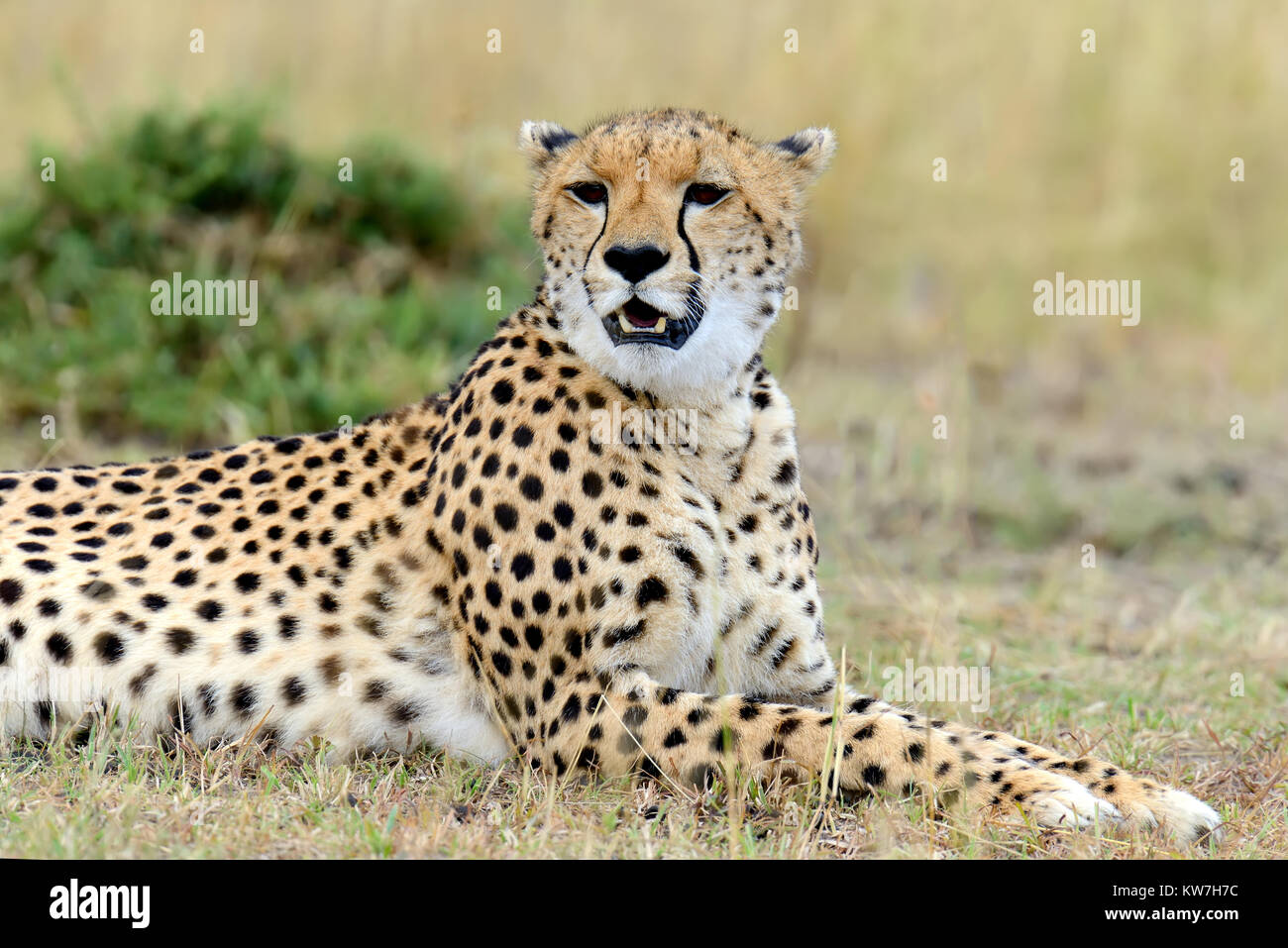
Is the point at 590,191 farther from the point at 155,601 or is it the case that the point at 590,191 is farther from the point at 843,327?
the point at 843,327

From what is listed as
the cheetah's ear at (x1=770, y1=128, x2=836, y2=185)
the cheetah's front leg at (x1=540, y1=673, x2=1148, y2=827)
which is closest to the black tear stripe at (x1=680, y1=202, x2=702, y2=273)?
the cheetah's ear at (x1=770, y1=128, x2=836, y2=185)

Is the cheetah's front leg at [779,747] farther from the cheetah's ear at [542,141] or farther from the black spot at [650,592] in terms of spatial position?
the cheetah's ear at [542,141]

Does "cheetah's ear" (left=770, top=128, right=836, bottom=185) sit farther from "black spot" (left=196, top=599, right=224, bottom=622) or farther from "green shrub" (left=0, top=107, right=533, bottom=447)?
"green shrub" (left=0, top=107, right=533, bottom=447)

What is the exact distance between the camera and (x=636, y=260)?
363 cm

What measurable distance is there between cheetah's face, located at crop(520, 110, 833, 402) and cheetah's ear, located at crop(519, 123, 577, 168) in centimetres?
14

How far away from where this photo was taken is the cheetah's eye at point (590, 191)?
391 cm

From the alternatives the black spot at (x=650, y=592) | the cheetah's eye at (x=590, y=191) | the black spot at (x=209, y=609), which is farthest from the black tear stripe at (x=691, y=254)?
the black spot at (x=209, y=609)

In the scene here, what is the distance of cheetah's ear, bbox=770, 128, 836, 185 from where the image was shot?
14.1ft

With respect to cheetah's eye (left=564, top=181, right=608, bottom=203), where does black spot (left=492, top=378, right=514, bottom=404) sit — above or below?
below

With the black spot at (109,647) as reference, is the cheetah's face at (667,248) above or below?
above

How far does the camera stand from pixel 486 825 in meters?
3.40

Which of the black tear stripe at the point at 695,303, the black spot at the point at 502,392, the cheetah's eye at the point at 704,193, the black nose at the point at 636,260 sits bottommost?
the black spot at the point at 502,392

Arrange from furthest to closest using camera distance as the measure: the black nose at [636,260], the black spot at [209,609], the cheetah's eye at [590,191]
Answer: the black spot at [209,609], the cheetah's eye at [590,191], the black nose at [636,260]

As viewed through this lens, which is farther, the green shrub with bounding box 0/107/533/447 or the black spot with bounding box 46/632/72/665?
the green shrub with bounding box 0/107/533/447
